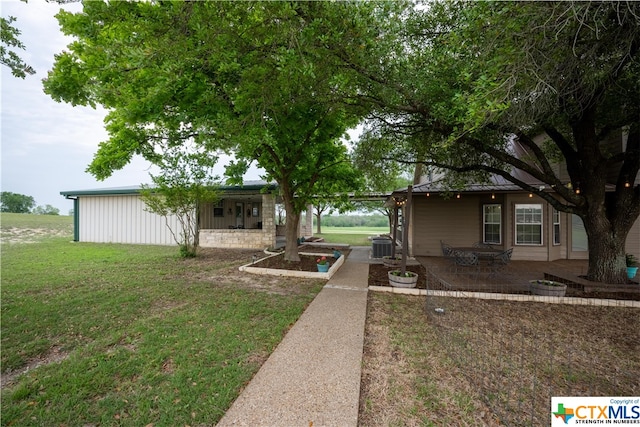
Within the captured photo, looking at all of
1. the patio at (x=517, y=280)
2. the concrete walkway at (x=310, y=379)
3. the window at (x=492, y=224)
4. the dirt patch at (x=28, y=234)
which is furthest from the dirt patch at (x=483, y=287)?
the dirt patch at (x=28, y=234)

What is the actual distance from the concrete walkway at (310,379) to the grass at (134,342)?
208 millimetres

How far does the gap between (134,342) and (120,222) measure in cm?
1591

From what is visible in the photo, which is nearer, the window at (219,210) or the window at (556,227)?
the window at (556,227)

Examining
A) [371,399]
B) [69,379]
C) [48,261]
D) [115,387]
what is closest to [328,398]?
[371,399]

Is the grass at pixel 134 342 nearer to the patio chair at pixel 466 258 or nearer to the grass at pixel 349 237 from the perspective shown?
the patio chair at pixel 466 258

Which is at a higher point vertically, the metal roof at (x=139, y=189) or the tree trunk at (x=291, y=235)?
the metal roof at (x=139, y=189)

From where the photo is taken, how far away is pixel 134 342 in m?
3.72

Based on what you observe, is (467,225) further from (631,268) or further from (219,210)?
(219,210)

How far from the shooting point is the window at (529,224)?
35.6ft

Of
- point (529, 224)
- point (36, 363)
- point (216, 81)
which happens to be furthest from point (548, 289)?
point (216, 81)

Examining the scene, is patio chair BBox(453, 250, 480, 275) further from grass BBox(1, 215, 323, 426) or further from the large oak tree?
the large oak tree

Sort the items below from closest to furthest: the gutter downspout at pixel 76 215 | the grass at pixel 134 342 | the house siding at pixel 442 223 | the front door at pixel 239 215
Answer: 1. the grass at pixel 134 342
2. the house siding at pixel 442 223
3. the gutter downspout at pixel 76 215
4. the front door at pixel 239 215

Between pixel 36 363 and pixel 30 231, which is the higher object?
pixel 30 231

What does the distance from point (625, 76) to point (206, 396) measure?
30.9 ft
